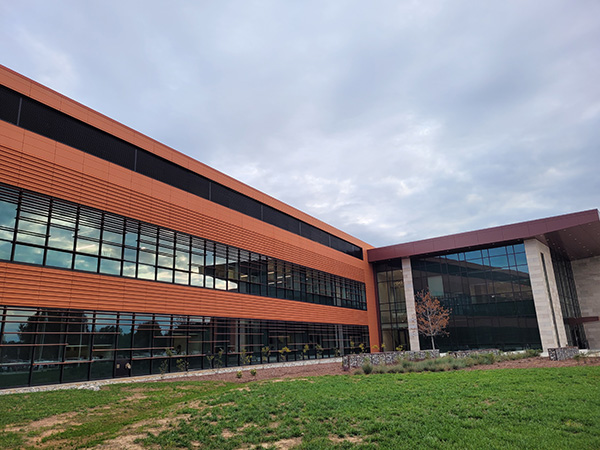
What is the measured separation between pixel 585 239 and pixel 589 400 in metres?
32.8

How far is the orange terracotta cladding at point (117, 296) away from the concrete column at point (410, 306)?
17124mm

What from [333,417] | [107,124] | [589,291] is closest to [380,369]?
[333,417]

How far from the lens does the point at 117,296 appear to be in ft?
66.1

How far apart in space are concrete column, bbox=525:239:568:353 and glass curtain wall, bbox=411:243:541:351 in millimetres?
517

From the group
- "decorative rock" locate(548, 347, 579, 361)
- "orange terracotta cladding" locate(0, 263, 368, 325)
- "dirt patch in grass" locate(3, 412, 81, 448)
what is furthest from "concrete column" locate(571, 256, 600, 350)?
"dirt patch in grass" locate(3, 412, 81, 448)

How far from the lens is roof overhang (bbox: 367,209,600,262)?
33188 mm

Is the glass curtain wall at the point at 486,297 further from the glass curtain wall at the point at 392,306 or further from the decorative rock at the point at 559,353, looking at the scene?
the decorative rock at the point at 559,353

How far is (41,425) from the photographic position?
10477 mm

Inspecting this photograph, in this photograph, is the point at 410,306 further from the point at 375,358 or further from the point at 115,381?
the point at 115,381

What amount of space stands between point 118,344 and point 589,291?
156 ft

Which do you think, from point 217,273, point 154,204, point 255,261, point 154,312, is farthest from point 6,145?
point 255,261

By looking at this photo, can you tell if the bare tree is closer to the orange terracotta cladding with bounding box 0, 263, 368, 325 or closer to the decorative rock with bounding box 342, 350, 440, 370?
the decorative rock with bounding box 342, 350, 440, 370

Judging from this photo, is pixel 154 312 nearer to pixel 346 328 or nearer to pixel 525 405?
pixel 525 405

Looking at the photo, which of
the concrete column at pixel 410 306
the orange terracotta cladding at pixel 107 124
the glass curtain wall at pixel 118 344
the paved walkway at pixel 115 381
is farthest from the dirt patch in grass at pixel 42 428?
the concrete column at pixel 410 306
